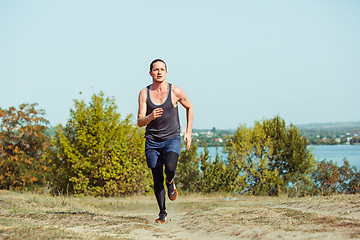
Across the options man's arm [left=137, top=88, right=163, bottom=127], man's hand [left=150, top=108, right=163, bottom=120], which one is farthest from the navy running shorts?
man's hand [left=150, top=108, right=163, bottom=120]

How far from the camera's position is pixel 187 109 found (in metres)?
8.46

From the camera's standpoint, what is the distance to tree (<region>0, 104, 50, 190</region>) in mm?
27281

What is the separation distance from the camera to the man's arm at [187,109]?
26.9 feet

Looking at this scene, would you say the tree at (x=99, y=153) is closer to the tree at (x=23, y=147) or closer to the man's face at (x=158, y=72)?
the tree at (x=23, y=147)

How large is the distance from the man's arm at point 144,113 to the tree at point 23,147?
2122 centimetres

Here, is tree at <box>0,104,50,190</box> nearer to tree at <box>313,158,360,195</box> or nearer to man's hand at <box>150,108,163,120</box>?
tree at <box>313,158,360,195</box>

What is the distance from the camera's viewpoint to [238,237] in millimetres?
7004

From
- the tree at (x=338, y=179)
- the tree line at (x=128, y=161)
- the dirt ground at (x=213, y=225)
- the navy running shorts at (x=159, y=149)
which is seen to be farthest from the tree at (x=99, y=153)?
the navy running shorts at (x=159, y=149)

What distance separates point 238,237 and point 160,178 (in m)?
2.20

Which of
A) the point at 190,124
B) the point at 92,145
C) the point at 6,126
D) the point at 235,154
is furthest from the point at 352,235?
the point at 6,126

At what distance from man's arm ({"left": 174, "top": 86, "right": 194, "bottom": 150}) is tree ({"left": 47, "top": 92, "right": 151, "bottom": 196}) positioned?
14572 mm

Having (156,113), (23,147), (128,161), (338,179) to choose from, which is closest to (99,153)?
(128,161)

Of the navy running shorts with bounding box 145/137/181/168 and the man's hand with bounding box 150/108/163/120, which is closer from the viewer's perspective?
the man's hand with bounding box 150/108/163/120

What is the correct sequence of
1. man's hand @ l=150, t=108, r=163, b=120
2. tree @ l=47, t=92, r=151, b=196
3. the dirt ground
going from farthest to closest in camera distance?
tree @ l=47, t=92, r=151, b=196, man's hand @ l=150, t=108, r=163, b=120, the dirt ground
